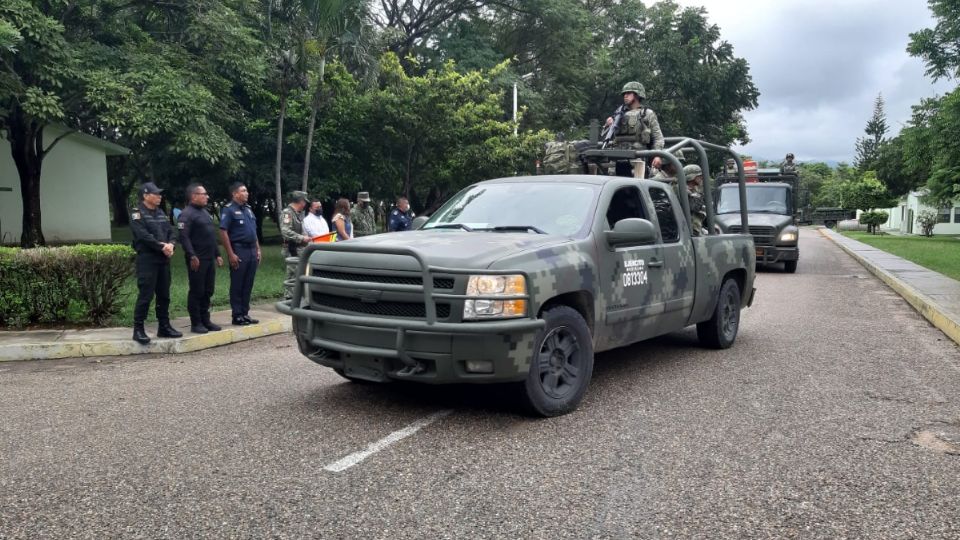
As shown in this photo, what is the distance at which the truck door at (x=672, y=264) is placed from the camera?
6172 mm

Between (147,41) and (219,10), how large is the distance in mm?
2001

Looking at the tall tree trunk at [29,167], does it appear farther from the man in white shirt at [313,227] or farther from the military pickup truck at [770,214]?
the military pickup truck at [770,214]

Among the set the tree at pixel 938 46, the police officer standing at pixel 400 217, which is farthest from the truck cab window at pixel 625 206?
the tree at pixel 938 46

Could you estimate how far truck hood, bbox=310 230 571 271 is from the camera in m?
4.61

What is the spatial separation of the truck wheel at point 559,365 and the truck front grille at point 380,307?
74 centimetres

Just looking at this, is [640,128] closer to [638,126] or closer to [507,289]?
[638,126]

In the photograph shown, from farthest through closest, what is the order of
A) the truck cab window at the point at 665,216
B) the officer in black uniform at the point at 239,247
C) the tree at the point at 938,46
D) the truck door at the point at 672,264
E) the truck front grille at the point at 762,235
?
the tree at the point at 938,46 < the truck front grille at the point at 762,235 < the officer in black uniform at the point at 239,247 < the truck cab window at the point at 665,216 < the truck door at the point at 672,264

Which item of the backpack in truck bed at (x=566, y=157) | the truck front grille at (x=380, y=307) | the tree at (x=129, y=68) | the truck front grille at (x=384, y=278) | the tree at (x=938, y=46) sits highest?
the tree at (x=938, y=46)

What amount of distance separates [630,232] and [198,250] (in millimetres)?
5074

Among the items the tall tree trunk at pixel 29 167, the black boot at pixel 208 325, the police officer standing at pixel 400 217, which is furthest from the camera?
the tall tree trunk at pixel 29 167

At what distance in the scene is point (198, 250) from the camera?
26.5 ft

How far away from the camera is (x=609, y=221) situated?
5.80m

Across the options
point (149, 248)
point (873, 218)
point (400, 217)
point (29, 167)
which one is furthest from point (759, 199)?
point (873, 218)

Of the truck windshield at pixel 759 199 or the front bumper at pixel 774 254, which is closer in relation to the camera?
the front bumper at pixel 774 254
